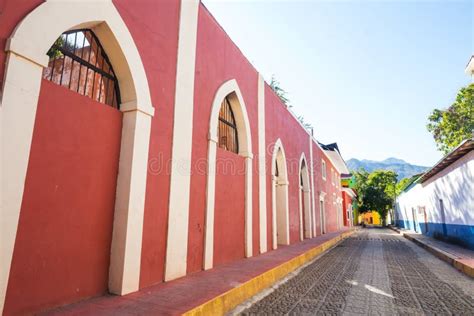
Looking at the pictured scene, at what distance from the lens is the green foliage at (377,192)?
4409cm

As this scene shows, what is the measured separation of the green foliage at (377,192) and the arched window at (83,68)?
4715 cm

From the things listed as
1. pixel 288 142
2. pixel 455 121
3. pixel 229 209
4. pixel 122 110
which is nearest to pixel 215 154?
pixel 229 209

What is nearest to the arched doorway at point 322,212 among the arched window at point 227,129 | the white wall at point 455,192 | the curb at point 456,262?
the white wall at point 455,192

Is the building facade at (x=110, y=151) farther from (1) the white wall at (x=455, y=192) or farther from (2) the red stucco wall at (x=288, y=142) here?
(1) the white wall at (x=455, y=192)

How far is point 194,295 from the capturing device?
3594 millimetres

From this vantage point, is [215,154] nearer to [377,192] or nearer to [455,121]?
[455,121]

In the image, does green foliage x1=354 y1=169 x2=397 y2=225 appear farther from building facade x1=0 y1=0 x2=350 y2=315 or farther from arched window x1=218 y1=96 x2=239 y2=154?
building facade x1=0 y1=0 x2=350 y2=315

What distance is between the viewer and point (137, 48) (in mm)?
4137

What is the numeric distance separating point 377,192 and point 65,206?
48.2 m

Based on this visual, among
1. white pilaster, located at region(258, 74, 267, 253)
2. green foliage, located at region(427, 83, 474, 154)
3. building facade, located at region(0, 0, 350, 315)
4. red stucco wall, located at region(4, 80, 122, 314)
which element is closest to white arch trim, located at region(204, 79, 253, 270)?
building facade, located at region(0, 0, 350, 315)

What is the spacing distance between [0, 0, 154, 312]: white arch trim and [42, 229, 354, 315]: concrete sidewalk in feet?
1.13

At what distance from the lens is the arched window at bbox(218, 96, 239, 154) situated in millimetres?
7066

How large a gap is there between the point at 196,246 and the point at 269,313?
1973 millimetres

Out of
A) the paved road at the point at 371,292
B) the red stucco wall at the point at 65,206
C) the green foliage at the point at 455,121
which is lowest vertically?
the paved road at the point at 371,292
